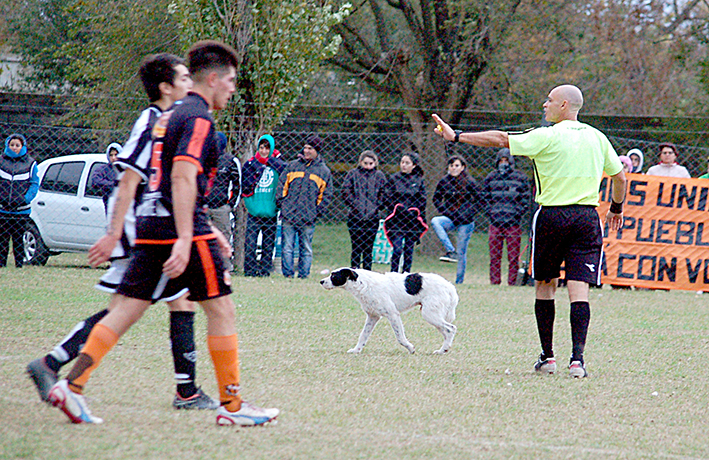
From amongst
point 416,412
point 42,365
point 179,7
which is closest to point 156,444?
point 42,365

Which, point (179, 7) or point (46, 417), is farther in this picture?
point (179, 7)

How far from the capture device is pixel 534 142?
569 centimetres

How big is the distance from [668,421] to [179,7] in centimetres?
1105

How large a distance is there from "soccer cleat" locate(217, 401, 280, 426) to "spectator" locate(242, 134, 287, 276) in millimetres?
8541

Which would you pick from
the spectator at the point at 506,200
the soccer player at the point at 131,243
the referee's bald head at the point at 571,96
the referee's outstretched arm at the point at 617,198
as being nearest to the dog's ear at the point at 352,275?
the referee's outstretched arm at the point at 617,198

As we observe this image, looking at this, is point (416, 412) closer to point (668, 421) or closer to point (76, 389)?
point (668, 421)

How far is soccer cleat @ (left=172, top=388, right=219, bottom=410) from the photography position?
169 inches

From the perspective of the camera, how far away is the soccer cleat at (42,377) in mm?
3893

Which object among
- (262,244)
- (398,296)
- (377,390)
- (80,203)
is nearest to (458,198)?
(262,244)

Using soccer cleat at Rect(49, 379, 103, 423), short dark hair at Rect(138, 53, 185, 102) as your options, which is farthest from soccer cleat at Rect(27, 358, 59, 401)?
short dark hair at Rect(138, 53, 185, 102)

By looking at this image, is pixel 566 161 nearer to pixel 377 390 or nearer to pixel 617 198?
pixel 617 198

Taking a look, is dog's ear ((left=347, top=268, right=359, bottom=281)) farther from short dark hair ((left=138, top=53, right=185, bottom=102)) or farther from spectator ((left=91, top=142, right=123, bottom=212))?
spectator ((left=91, top=142, right=123, bottom=212))

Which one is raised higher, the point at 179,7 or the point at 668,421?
the point at 179,7

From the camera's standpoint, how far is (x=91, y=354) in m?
3.81
